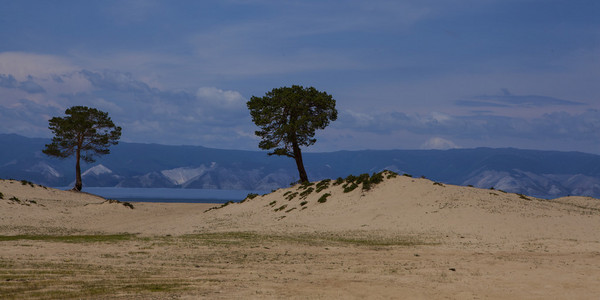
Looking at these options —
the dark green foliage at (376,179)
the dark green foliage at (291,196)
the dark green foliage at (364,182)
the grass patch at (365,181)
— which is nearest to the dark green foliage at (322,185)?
the grass patch at (365,181)

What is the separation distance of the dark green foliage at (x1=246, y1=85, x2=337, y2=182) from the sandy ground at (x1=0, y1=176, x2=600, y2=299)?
12430mm

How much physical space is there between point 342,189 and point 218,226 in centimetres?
1270

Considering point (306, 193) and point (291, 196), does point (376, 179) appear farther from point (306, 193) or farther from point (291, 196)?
point (291, 196)

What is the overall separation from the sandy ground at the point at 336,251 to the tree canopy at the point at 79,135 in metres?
30.2

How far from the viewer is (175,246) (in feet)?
77.8

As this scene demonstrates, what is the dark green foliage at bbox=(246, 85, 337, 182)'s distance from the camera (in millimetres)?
57906

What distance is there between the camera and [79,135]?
7669cm

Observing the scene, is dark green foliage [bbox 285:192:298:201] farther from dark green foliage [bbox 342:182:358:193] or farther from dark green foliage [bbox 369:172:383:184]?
dark green foliage [bbox 369:172:383:184]

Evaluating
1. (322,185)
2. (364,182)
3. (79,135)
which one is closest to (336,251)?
(364,182)

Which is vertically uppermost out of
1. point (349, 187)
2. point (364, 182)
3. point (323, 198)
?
point (364, 182)

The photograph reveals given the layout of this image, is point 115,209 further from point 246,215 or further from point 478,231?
point 478,231

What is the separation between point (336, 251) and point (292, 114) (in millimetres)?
37344

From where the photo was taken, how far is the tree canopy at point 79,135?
7531 centimetres

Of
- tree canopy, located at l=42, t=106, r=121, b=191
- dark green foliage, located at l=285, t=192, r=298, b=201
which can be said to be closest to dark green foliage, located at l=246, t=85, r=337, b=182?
dark green foliage, located at l=285, t=192, r=298, b=201
